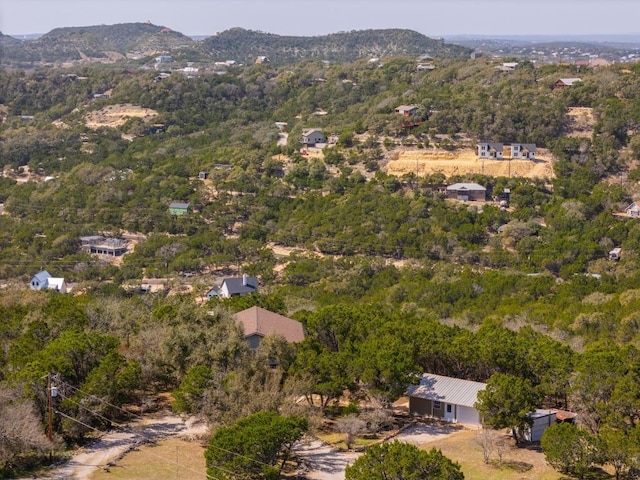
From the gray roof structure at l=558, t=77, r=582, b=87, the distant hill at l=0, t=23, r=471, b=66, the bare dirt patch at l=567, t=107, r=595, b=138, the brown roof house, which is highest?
the distant hill at l=0, t=23, r=471, b=66

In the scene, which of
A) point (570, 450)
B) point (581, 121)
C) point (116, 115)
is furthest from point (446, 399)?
point (116, 115)

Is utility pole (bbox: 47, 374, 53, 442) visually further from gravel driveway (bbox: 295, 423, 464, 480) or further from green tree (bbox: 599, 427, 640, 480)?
green tree (bbox: 599, 427, 640, 480)

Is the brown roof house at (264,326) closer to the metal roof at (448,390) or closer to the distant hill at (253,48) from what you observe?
the metal roof at (448,390)

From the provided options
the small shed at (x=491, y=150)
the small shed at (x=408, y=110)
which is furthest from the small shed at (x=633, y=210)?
Answer: the small shed at (x=408, y=110)

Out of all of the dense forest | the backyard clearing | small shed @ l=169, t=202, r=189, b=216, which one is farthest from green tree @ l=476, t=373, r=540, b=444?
small shed @ l=169, t=202, r=189, b=216

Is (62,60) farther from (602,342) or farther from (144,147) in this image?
(602,342)

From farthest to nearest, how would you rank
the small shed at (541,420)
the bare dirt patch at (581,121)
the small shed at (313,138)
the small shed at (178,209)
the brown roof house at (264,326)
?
the small shed at (313,138)
the bare dirt patch at (581,121)
the small shed at (178,209)
the brown roof house at (264,326)
the small shed at (541,420)

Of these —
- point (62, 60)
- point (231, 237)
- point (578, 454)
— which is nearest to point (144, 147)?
point (231, 237)
